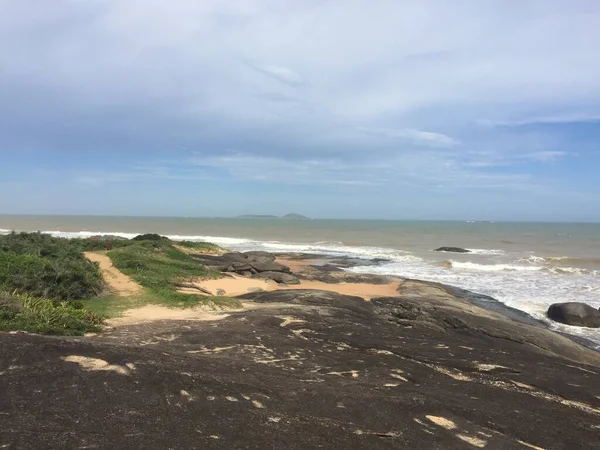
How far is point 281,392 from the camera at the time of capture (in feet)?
Answer: 22.2

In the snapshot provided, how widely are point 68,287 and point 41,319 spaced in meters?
4.41

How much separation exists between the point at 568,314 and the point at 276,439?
16.8 metres

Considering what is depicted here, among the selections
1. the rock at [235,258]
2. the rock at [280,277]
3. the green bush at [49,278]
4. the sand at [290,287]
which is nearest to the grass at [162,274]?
the sand at [290,287]

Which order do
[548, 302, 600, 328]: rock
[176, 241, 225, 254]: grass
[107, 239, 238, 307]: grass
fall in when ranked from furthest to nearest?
1. [176, 241, 225, 254]: grass
2. [548, 302, 600, 328]: rock
3. [107, 239, 238, 307]: grass

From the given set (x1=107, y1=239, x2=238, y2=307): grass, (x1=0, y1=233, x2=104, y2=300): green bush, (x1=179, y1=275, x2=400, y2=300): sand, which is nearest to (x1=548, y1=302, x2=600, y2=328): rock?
(x1=179, y1=275, x2=400, y2=300): sand

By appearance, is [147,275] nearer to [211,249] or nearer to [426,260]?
[211,249]

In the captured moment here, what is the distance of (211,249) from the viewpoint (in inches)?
1548

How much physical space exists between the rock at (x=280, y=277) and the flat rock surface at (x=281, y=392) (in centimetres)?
1236

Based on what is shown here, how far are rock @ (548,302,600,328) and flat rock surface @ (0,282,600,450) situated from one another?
775 cm

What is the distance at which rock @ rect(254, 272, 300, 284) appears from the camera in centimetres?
2404

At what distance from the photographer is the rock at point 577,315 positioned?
1777cm

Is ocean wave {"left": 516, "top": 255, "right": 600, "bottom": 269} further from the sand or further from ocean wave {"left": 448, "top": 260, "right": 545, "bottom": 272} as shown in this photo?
the sand

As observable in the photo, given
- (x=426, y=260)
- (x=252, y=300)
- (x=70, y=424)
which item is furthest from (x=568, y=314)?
(x=426, y=260)

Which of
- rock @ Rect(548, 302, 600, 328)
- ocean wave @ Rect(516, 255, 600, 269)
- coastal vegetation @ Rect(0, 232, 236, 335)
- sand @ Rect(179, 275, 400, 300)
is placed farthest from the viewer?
ocean wave @ Rect(516, 255, 600, 269)
